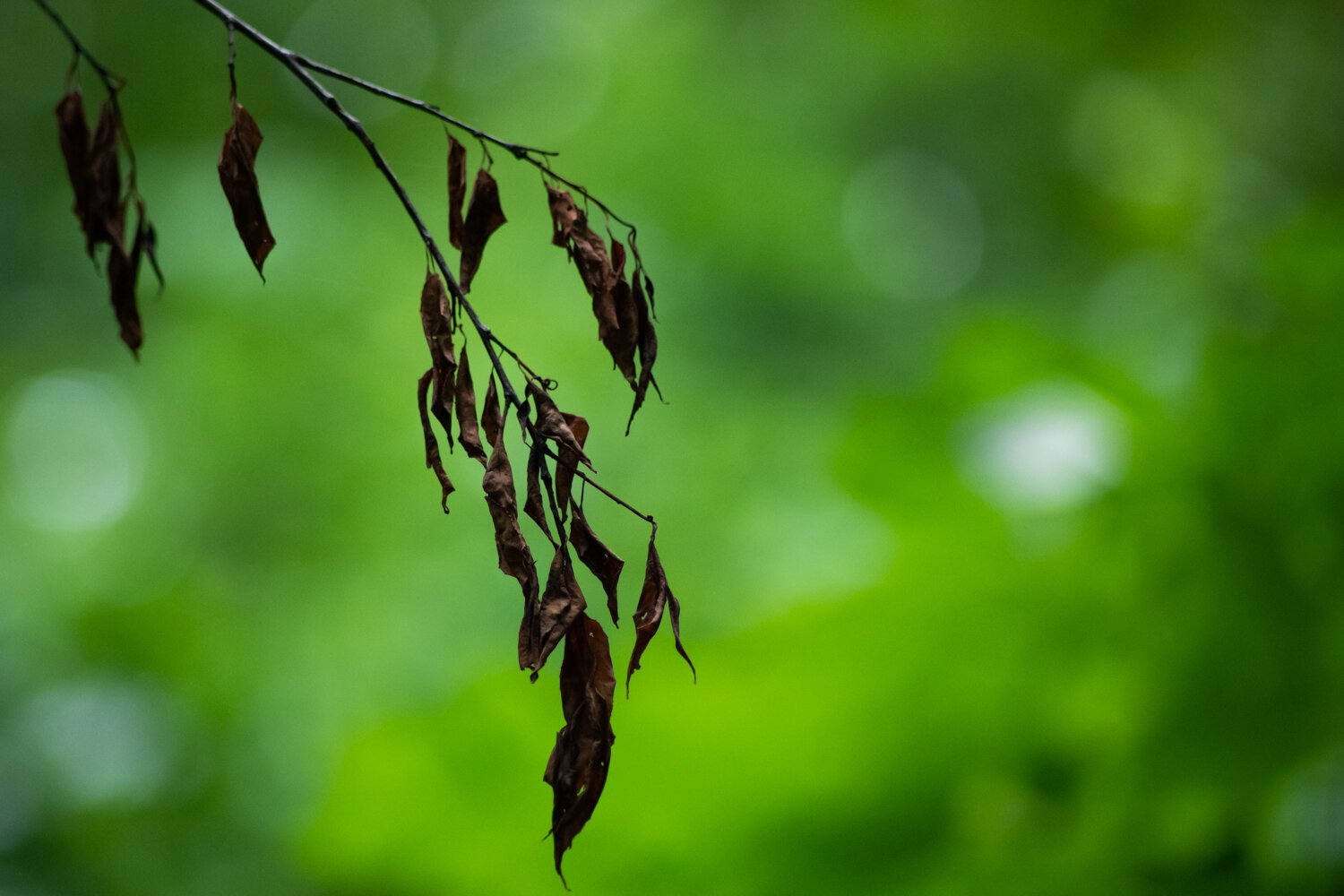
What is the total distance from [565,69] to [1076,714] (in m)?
2.28

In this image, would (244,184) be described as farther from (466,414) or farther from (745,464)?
(745,464)

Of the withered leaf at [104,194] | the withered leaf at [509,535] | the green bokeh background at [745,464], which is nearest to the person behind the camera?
the withered leaf at [509,535]

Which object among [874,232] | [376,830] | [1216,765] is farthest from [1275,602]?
[874,232]

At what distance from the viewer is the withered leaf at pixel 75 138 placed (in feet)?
1.87

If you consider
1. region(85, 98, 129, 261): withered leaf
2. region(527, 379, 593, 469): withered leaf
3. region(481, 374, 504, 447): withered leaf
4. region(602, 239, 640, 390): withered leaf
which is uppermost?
region(85, 98, 129, 261): withered leaf

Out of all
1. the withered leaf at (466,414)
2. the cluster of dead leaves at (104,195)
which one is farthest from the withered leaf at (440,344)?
the cluster of dead leaves at (104,195)

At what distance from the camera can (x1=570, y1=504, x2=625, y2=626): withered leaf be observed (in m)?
0.40

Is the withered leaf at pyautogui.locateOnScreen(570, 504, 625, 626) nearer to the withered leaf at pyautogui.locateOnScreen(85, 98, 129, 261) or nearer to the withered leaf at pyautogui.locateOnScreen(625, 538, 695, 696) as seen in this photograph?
the withered leaf at pyautogui.locateOnScreen(625, 538, 695, 696)

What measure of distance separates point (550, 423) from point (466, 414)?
4 centimetres

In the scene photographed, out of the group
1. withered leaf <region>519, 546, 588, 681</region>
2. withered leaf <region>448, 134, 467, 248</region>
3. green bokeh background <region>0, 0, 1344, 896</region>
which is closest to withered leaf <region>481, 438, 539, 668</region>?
withered leaf <region>519, 546, 588, 681</region>

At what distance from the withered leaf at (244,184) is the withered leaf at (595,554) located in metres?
0.15

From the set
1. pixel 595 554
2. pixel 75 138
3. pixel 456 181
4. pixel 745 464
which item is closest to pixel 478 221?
pixel 456 181

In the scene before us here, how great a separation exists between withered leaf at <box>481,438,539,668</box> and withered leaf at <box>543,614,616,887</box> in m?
0.02

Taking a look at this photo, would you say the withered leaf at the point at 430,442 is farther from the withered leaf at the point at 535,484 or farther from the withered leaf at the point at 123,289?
the withered leaf at the point at 123,289
